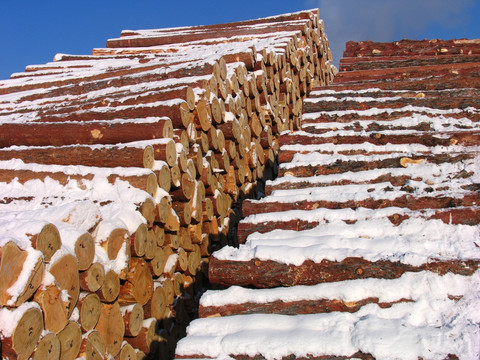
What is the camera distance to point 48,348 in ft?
9.21

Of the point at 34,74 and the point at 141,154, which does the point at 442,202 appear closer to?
the point at 141,154

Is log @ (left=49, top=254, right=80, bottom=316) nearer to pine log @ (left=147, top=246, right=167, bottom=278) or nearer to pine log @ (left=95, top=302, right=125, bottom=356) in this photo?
pine log @ (left=95, top=302, right=125, bottom=356)

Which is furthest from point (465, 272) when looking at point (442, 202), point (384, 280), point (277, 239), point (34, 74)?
point (34, 74)

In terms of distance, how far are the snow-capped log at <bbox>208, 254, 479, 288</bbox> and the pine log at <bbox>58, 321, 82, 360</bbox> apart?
997 mm

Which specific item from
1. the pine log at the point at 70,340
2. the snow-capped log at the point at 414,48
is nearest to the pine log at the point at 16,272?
the pine log at the point at 70,340

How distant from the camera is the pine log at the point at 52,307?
280 cm

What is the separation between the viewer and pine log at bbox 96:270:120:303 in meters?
3.44

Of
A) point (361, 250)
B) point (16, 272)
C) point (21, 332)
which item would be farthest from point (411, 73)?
point (21, 332)

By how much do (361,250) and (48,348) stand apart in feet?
7.10

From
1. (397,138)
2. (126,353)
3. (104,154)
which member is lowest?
(126,353)

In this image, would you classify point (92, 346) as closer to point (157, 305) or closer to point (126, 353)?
point (126, 353)

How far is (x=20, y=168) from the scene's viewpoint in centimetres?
447

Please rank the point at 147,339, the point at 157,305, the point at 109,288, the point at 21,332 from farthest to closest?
the point at 157,305 < the point at 147,339 < the point at 109,288 < the point at 21,332

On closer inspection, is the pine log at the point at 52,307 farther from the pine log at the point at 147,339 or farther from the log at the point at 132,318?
the pine log at the point at 147,339
